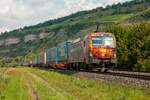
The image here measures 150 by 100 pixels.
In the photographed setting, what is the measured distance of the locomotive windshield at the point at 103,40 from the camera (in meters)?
46.9

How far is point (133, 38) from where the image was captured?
70.8m

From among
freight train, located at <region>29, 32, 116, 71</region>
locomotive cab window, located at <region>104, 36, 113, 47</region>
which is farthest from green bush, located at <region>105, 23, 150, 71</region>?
locomotive cab window, located at <region>104, 36, 113, 47</region>

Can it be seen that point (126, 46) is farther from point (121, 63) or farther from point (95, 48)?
point (95, 48)

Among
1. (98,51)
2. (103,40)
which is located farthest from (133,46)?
(98,51)

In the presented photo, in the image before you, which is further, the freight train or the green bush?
the green bush

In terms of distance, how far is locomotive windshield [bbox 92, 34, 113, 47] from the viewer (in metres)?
46.9

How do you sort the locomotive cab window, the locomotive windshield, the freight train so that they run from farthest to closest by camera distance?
the locomotive cab window
the locomotive windshield
the freight train

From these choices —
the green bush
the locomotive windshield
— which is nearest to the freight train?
the locomotive windshield

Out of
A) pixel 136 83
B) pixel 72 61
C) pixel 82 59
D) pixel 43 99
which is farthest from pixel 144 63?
pixel 43 99

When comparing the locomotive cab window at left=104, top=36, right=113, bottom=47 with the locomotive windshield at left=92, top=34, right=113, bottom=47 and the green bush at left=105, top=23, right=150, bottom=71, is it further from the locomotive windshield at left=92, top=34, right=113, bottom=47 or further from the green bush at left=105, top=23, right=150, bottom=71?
the green bush at left=105, top=23, right=150, bottom=71

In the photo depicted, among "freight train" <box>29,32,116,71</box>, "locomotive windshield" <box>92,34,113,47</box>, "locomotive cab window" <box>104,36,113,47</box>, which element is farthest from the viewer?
"locomotive cab window" <box>104,36,113,47</box>

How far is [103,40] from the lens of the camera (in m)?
47.3

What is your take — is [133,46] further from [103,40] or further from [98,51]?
[98,51]

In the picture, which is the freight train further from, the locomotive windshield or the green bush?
the green bush
